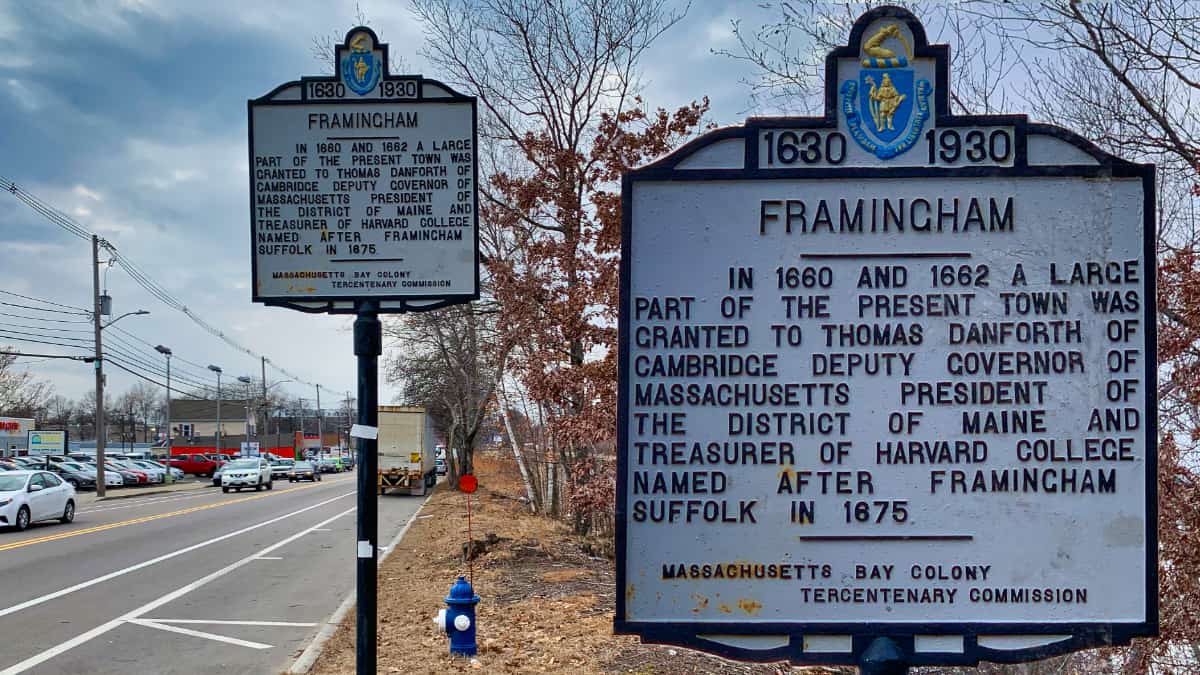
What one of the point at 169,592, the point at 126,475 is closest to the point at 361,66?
the point at 169,592

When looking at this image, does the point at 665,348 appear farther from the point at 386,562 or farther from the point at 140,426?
the point at 140,426

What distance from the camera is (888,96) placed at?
14.5 ft

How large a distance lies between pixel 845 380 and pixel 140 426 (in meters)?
165

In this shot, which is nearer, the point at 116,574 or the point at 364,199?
the point at 364,199

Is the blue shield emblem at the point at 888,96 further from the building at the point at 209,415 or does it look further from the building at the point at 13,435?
the building at the point at 209,415

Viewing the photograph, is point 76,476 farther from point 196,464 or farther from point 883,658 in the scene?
point 883,658

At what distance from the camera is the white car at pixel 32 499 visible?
2288 centimetres

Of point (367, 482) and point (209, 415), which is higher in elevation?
point (367, 482)

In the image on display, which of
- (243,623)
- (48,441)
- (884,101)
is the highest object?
(884,101)

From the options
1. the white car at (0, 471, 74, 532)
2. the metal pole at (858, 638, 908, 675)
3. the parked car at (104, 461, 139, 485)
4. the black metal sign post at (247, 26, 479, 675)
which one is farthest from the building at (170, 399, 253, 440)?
the metal pole at (858, 638, 908, 675)

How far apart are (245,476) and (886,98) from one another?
47.8m

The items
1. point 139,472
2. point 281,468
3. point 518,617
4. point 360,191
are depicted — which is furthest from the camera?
point 281,468

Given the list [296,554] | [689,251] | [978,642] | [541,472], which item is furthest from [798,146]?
[541,472]

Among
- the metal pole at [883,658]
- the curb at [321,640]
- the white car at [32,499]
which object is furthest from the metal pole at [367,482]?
the white car at [32,499]
